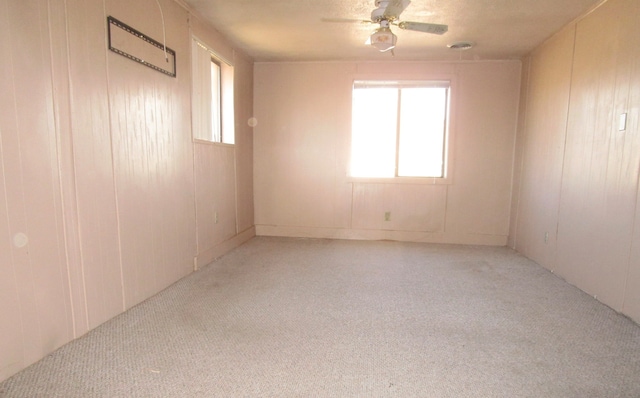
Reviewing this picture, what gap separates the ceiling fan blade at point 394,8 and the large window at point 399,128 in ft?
6.83

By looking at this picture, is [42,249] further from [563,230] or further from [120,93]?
[563,230]

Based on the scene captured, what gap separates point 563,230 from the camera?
11.0ft

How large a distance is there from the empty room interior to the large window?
3 cm

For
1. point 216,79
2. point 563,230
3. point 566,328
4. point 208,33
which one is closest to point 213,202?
point 216,79

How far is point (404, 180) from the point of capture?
4.88 m

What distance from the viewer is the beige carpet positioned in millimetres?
1659

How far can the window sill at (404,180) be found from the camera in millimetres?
4824

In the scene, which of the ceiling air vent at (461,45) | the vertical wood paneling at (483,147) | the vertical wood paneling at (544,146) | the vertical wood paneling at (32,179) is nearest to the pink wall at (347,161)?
the vertical wood paneling at (483,147)

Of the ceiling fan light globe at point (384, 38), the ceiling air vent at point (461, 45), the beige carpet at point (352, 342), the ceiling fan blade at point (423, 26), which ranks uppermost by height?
the ceiling air vent at point (461, 45)

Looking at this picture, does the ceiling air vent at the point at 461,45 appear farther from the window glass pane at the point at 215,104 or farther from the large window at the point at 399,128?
the window glass pane at the point at 215,104

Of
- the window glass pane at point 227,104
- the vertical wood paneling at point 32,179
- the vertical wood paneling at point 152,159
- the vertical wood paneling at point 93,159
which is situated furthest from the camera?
the window glass pane at point 227,104

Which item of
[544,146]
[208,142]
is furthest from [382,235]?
[208,142]

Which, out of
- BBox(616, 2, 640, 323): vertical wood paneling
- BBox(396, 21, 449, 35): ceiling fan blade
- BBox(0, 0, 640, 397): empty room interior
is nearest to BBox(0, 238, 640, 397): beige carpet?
BBox(0, 0, 640, 397): empty room interior

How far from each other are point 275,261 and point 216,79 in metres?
2.27
